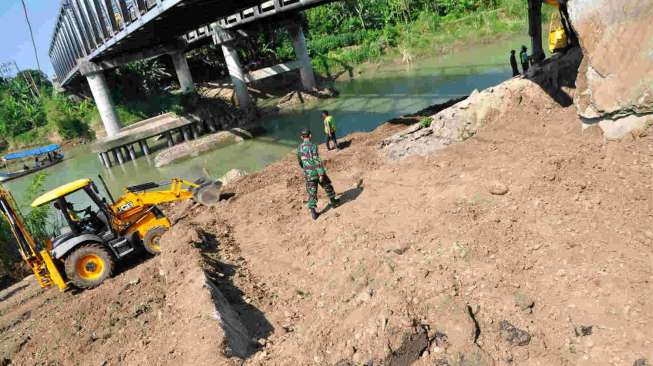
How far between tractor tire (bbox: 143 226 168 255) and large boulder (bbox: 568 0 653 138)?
7849 mm

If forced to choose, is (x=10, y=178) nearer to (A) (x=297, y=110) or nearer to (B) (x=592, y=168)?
(A) (x=297, y=110)

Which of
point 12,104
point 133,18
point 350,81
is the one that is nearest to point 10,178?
point 133,18

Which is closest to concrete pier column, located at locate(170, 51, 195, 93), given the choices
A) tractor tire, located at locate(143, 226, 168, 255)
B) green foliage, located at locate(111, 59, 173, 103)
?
green foliage, located at locate(111, 59, 173, 103)

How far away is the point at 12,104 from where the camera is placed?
39.7 metres

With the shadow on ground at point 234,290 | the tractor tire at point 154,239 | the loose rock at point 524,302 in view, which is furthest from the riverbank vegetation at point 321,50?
the loose rock at point 524,302

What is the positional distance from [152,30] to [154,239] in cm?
1293

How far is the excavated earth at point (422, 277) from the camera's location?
4.53 metres

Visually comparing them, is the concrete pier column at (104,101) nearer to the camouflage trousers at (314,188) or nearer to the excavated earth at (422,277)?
the excavated earth at (422,277)

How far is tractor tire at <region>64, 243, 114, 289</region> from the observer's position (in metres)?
7.92

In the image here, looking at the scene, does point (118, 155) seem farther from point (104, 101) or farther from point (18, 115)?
point (18, 115)

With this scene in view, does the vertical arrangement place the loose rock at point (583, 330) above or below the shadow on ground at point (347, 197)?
below

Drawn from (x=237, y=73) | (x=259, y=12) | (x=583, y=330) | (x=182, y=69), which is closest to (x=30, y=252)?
(x=583, y=330)

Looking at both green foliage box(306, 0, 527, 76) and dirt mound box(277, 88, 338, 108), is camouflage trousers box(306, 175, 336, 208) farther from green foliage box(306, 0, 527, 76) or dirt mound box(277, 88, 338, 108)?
green foliage box(306, 0, 527, 76)

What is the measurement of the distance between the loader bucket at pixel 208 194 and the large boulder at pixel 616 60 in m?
7.88
